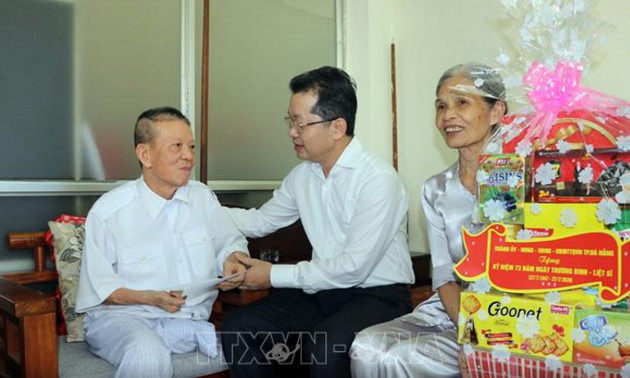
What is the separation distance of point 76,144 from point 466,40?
Result: 83.0 inches

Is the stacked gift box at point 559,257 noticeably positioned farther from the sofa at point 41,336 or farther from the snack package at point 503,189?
the sofa at point 41,336

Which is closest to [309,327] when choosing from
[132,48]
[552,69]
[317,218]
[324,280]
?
[324,280]

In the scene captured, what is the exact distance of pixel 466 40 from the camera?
320 cm

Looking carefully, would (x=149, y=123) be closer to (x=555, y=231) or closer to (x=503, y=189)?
(x=503, y=189)

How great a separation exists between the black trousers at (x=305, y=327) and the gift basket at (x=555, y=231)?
520 millimetres

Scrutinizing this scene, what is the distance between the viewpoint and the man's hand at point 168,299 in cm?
173

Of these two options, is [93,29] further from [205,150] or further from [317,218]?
[317,218]

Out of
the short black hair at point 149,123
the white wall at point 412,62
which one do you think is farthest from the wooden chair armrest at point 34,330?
the white wall at point 412,62

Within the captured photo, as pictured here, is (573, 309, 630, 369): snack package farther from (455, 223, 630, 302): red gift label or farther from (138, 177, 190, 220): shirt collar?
(138, 177, 190, 220): shirt collar

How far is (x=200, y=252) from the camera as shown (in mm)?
1971

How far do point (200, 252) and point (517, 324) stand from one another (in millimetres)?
1140

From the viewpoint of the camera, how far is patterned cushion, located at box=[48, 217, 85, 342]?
193 cm

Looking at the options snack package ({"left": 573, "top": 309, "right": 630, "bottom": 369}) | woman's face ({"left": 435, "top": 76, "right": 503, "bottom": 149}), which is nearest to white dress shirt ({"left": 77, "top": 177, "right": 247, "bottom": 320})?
woman's face ({"left": 435, "top": 76, "right": 503, "bottom": 149})

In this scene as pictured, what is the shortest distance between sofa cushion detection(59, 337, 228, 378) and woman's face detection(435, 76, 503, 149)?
996 millimetres
